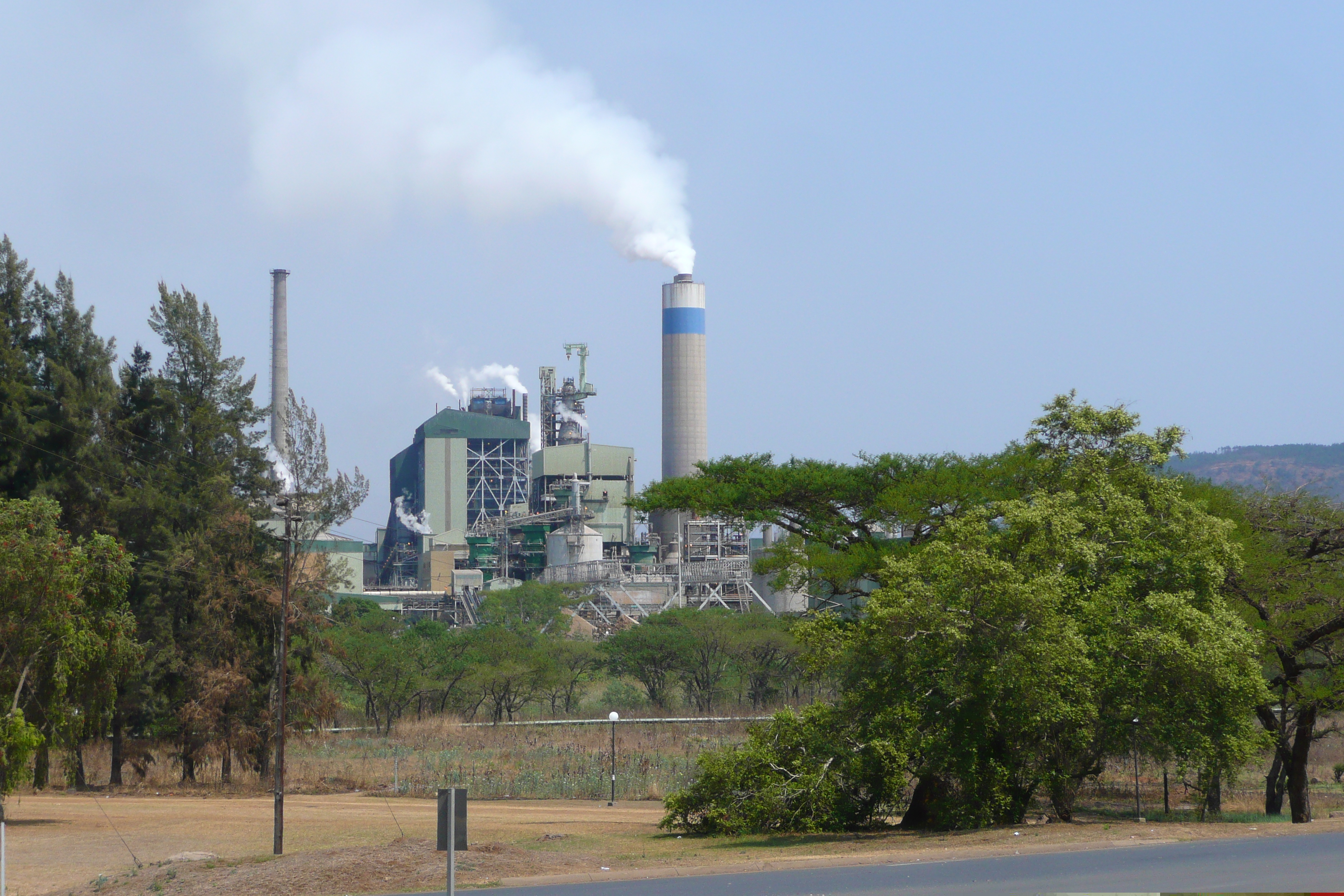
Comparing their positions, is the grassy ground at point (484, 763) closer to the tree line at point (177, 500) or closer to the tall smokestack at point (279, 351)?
the tree line at point (177, 500)

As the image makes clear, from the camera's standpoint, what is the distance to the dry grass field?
73.7 ft

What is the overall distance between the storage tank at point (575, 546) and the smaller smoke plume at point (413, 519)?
66.2 feet

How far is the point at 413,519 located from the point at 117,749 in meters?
78.4

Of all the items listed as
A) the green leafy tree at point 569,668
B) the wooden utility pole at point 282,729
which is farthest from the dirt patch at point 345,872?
the green leafy tree at point 569,668

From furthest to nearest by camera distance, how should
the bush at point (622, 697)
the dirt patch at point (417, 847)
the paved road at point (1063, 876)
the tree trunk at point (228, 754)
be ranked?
the bush at point (622, 697) < the tree trunk at point (228, 754) < the dirt patch at point (417, 847) < the paved road at point (1063, 876)

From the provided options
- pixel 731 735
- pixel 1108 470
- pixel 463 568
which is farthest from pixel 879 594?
pixel 463 568

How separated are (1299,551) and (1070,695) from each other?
9.44 metres

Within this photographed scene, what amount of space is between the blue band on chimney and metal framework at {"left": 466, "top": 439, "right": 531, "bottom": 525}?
33833mm

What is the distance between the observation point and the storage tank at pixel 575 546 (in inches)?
4124

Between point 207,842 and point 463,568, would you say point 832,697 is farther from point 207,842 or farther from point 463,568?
point 463,568

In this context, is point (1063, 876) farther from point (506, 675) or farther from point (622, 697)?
point (622, 697)

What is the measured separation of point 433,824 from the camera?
3247 cm

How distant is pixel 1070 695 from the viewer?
989 inches

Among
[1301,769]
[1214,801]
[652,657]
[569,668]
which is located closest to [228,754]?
[569,668]
